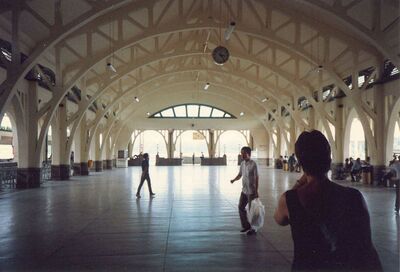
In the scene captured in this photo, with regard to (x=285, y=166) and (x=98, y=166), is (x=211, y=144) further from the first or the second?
(x=98, y=166)

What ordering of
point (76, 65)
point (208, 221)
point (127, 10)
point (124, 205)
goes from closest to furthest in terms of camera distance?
1. point (208, 221)
2. point (124, 205)
3. point (127, 10)
4. point (76, 65)

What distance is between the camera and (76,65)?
21047 mm

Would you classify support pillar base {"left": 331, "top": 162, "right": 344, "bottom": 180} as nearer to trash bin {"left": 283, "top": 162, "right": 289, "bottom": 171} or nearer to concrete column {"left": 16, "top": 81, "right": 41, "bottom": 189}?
trash bin {"left": 283, "top": 162, "right": 289, "bottom": 171}

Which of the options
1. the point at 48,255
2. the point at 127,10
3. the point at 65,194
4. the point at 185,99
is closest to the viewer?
the point at 48,255

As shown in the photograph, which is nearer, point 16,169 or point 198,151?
point 16,169

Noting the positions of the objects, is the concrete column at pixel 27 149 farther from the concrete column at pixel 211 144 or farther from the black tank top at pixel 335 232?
the concrete column at pixel 211 144

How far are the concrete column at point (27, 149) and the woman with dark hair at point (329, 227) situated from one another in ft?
54.3

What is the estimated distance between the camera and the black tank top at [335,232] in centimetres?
195

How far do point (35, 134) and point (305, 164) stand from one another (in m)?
16.8

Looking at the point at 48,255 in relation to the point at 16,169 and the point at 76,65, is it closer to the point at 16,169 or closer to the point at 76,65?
the point at 16,169

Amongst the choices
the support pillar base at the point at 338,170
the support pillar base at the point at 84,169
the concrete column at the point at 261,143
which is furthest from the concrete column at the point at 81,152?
the concrete column at the point at 261,143

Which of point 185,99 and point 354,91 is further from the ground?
point 185,99

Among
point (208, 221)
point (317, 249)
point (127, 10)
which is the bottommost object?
point (208, 221)

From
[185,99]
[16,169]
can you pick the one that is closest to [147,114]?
[185,99]
